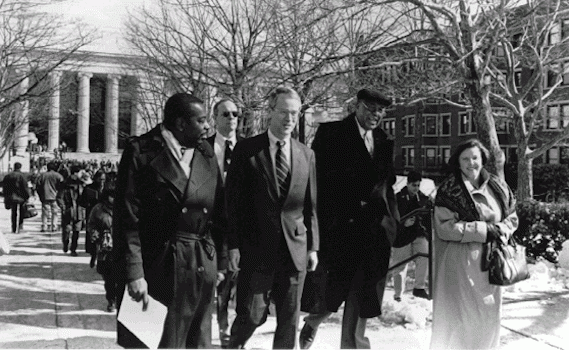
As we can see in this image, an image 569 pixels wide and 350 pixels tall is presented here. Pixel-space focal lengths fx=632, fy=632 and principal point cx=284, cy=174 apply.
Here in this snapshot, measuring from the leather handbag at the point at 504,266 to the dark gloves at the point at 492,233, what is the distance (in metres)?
0.04

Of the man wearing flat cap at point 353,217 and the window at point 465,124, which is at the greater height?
the window at point 465,124

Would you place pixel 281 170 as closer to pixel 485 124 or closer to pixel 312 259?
pixel 312 259

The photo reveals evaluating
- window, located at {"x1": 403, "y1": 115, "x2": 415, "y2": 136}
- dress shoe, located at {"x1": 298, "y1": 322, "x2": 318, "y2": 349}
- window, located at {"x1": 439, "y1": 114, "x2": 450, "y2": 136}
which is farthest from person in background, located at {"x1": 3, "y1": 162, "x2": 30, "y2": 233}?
window, located at {"x1": 403, "y1": 115, "x2": 415, "y2": 136}

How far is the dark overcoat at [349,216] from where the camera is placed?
15.0 feet

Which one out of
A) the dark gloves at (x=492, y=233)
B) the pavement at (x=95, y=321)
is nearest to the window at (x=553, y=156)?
the pavement at (x=95, y=321)

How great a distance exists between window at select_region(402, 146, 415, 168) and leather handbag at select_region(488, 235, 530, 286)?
4998 centimetres

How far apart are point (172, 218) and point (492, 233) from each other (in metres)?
2.46

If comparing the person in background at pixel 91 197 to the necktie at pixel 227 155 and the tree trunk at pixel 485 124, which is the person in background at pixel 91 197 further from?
the tree trunk at pixel 485 124

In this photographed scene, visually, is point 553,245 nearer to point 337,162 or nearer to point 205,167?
point 337,162

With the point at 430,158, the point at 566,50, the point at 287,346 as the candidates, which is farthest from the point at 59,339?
the point at 430,158

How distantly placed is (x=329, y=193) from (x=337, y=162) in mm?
238

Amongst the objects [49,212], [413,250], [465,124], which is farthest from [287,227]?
[465,124]

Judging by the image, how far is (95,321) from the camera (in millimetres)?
6480

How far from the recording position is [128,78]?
2762cm
